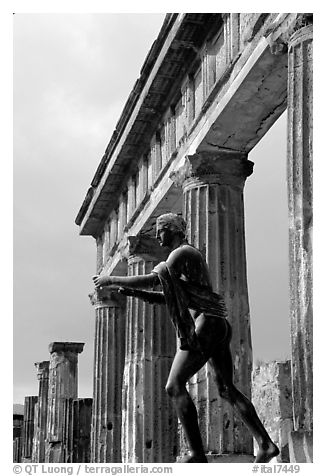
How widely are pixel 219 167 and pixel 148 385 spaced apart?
560 cm

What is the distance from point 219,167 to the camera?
14.3 m

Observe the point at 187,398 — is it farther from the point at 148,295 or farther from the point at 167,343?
the point at 167,343

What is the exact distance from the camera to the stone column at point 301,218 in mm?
9172

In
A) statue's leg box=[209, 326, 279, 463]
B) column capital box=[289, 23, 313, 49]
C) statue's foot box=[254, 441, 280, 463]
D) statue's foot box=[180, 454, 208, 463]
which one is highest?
column capital box=[289, 23, 313, 49]

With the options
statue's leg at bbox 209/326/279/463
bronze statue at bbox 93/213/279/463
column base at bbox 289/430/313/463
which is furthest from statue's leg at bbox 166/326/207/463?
column base at bbox 289/430/313/463

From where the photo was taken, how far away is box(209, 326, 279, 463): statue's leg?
9156mm

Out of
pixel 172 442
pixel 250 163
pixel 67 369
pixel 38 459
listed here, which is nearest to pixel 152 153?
pixel 250 163

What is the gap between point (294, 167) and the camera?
9859 millimetres

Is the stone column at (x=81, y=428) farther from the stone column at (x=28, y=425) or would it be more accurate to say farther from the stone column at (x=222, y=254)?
the stone column at (x=222, y=254)

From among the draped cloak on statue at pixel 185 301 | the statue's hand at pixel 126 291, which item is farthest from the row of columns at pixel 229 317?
the statue's hand at pixel 126 291

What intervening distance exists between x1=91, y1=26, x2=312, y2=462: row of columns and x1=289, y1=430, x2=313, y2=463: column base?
21cm

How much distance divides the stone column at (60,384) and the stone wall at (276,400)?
64.7 feet

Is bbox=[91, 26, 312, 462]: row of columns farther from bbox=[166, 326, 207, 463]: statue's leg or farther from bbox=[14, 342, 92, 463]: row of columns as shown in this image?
bbox=[14, 342, 92, 463]: row of columns

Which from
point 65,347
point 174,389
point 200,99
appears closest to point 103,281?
point 174,389
